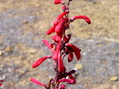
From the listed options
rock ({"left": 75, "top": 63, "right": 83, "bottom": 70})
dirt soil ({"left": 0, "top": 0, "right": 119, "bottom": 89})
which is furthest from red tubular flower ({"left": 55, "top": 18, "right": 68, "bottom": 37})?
rock ({"left": 75, "top": 63, "right": 83, "bottom": 70})

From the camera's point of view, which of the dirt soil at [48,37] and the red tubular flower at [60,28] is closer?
the red tubular flower at [60,28]

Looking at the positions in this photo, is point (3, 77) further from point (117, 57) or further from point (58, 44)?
point (58, 44)

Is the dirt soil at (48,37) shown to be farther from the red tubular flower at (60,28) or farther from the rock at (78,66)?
the red tubular flower at (60,28)

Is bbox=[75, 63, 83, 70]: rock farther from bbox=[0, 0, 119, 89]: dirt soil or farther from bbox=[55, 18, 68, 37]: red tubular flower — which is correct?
bbox=[55, 18, 68, 37]: red tubular flower

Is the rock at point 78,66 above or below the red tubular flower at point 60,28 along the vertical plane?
below

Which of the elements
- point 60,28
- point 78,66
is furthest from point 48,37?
point 60,28

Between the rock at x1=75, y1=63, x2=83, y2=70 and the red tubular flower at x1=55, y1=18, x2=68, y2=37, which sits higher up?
the red tubular flower at x1=55, y1=18, x2=68, y2=37

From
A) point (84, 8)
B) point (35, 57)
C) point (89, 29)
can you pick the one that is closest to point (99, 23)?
point (89, 29)

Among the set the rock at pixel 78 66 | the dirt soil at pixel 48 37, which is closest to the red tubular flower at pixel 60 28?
the dirt soil at pixel 48 37
